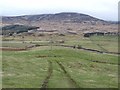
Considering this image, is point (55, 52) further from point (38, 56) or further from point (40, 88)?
point (40, 88)

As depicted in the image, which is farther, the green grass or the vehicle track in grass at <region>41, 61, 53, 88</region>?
the green grass

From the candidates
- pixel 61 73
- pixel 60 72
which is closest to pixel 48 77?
pixel 61 73

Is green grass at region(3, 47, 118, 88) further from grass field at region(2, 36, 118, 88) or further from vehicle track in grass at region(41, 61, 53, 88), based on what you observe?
vehicle track in grass at region(41, 61, 53, 88)

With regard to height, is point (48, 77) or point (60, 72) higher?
point (48, 77)

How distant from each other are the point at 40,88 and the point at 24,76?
12.2 m

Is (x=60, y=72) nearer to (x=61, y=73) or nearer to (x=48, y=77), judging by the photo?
(x=61, y=73)

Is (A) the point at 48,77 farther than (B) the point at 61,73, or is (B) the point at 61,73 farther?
(B) the point at 61,73

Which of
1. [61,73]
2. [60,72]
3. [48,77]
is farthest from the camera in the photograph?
[60,72]

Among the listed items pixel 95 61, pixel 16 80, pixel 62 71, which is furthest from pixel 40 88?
pixel 95 61

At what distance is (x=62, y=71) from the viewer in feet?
232

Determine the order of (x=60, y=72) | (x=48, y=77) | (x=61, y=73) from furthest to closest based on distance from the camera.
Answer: (x=60, y=72) < (x=61, y=73) < (x=48, y=77)

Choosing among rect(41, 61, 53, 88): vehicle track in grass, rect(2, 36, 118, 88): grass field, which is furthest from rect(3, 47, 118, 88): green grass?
rect(41, 61, 53, 88): vehicle track in grass

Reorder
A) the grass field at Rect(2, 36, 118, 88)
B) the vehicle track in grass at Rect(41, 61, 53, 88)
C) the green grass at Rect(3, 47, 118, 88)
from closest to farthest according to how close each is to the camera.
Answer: the vehicle track in grass at Rect(41, 61, 53, 88), the grass field at Rect(2, 36, 118, 88), the green grass at Rect(3, 47, 118, 88)

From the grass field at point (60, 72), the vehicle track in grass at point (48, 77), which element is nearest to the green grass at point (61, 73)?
the grass field at point (60, 72)
